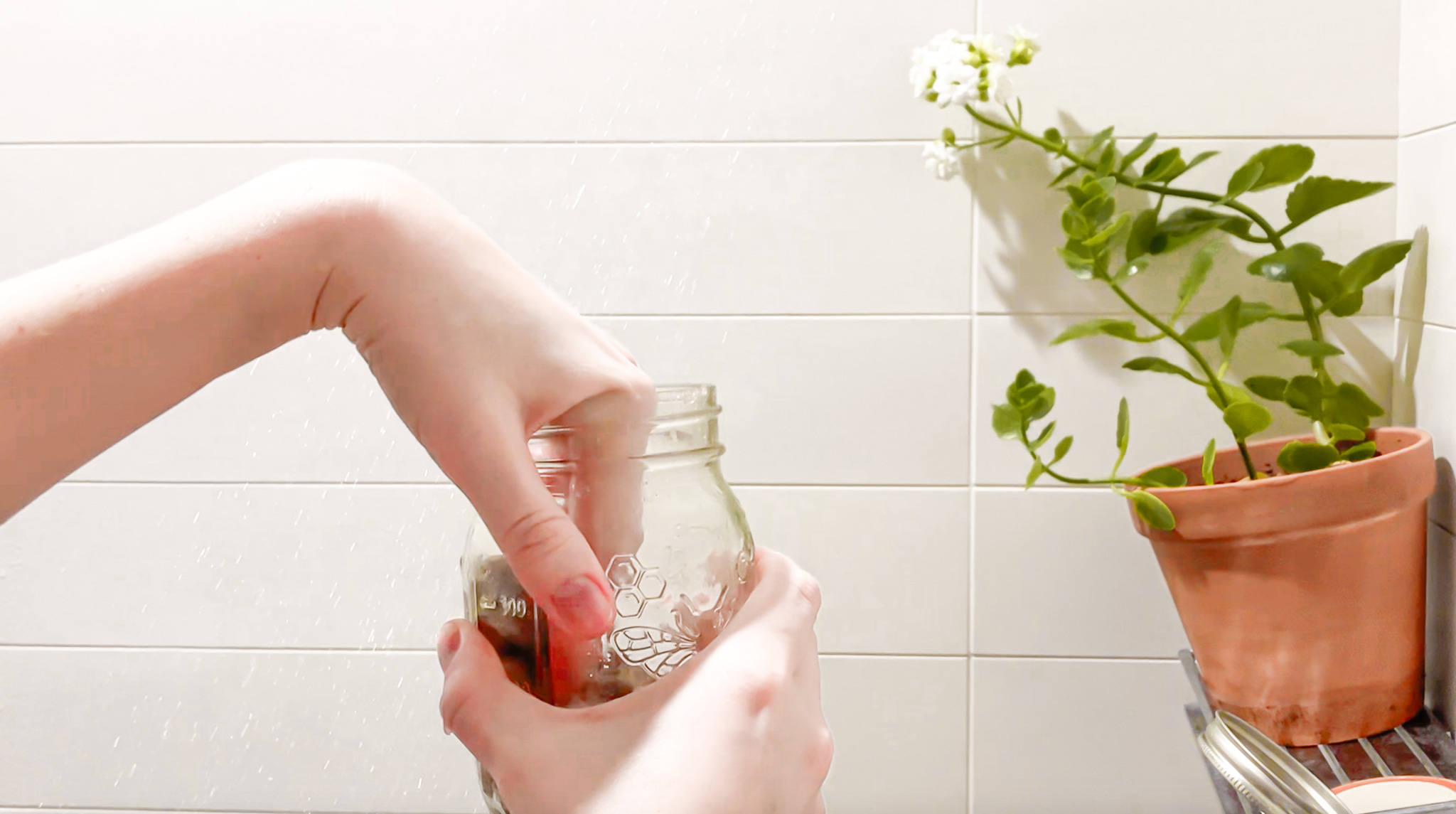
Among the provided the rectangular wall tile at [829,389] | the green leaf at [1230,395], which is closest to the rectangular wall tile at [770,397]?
the rectangular wall tile at [829,389]

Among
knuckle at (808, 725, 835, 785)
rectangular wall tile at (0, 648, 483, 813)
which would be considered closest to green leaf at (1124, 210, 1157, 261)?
knuckle at (808, 725, 835, 785)

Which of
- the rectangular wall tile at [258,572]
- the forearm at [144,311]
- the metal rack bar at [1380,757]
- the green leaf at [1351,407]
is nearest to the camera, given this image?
the forearm at [144,311]

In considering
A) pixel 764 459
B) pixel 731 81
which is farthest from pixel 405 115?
pixel 764 459

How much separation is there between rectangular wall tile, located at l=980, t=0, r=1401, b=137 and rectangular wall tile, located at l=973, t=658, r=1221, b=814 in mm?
539

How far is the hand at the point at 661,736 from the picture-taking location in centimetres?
36

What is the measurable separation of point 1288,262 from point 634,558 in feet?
2.33

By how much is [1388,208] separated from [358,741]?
1.15 m

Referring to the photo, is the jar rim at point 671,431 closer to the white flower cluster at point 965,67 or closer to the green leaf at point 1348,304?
the white flower cluster at point 965,67

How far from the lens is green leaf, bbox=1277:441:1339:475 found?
0.78 m

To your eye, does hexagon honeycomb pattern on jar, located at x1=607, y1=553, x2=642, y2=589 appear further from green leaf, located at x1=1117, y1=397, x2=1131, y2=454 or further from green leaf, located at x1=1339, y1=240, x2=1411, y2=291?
green leaf, located at x1=1339, y1=240, x2=1411, y2=291

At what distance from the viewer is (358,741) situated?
1.09m

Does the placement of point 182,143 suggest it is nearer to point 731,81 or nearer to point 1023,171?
point 731,81

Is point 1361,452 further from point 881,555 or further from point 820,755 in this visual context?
point 820,755

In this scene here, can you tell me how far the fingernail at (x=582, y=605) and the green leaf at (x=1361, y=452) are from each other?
68 centimetres
